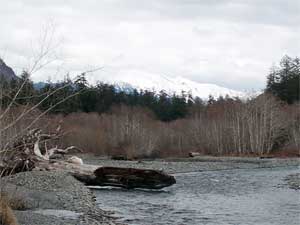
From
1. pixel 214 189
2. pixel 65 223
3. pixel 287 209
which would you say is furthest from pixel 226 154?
pixel 65 223

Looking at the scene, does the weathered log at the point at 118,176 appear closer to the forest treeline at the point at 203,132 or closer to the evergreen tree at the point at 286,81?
the forest treeline at the point at 203,132

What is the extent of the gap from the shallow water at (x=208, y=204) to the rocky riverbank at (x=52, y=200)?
35.0 inches

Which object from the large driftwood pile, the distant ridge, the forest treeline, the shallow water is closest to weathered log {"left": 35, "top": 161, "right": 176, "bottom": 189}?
the large driftwood pile

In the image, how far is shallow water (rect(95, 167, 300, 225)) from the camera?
61.2ft

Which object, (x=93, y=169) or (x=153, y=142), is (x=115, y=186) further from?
(x=153, y=142)

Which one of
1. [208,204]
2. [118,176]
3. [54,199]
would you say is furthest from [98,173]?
[208,204]

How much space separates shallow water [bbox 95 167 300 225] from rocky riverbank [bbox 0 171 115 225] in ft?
2.91

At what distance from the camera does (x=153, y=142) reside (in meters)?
68.2

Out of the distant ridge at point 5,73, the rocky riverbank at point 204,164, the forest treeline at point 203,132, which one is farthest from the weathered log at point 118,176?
the forest treeline at point 203,132

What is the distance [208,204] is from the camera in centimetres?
2284

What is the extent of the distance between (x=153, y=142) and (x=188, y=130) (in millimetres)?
7994

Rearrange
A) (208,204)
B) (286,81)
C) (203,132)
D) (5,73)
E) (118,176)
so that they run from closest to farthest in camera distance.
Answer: (5,73) < (208,204) < (118,176) < (203,132) < (286,81)

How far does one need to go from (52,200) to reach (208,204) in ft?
21.5

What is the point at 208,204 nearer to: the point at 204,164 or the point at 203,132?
the point at 204,164
